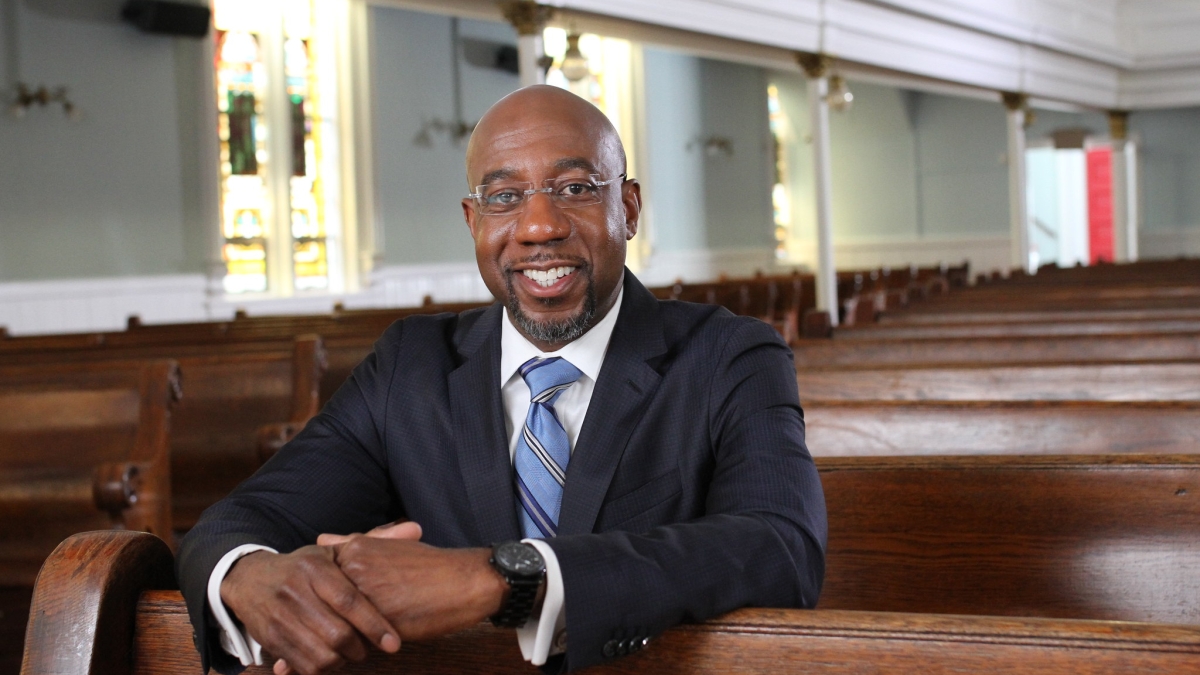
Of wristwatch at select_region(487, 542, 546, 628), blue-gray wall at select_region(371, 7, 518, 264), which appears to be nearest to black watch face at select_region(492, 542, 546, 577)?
wristwatch at select_region(487, 542, 546, 628)

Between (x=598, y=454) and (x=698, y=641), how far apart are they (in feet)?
1.55

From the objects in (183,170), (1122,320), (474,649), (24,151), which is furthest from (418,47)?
(474,649)

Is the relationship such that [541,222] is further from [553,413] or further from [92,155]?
[92,155]

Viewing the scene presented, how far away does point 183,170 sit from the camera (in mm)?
9531

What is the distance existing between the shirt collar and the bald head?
197mm

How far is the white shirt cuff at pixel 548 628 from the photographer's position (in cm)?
103

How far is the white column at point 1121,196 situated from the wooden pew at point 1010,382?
52.5 ft

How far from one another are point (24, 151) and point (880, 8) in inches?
291

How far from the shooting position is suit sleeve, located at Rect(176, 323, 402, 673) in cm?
141

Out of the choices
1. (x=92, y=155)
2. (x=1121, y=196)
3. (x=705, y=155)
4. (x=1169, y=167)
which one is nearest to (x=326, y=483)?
(x=92, y=155)

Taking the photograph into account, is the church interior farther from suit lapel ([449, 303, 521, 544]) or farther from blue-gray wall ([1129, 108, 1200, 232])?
suit lapel ([449, 303, 521, 544])

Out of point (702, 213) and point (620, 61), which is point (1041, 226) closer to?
point (702, 213)

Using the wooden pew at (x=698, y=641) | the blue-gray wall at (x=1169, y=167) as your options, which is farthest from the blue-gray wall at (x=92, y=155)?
the blue-gray wall at (x=1169, y=167)

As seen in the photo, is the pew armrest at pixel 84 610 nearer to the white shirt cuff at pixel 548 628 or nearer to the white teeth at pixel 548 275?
the white shirt cuff at pixel 548 628
